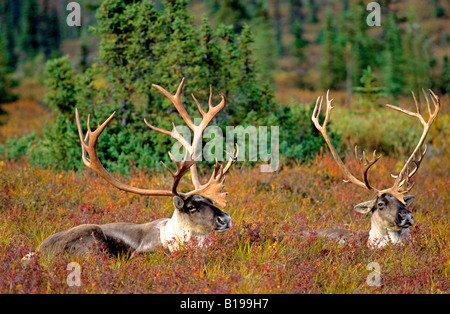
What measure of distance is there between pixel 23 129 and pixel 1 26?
59.5 meters

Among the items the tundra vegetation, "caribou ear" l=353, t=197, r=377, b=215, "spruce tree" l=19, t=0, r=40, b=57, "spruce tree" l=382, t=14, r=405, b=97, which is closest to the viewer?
the tundra vegetation

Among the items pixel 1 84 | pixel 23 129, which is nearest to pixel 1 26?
pixel 1 84

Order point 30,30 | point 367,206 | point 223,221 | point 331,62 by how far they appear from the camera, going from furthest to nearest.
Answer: point 30,30 < point 331,62 < point 367,206 < point 223,221

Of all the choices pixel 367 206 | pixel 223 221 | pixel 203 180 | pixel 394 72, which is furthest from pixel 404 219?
pixel 394 72

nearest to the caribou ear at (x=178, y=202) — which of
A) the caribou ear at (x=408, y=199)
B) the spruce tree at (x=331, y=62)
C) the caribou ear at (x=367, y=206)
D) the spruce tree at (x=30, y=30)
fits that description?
the caribou ear at (x=367, y=206)

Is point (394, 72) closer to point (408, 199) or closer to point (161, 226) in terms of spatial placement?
point (408, 199)

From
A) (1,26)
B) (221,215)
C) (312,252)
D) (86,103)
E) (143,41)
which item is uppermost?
(1,26)

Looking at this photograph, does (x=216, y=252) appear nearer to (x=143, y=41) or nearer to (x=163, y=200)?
(x=163, y=200)

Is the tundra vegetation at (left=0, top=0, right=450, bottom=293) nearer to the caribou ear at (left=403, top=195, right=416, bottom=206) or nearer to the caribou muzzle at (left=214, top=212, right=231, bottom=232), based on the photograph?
the caribou muzzle at (left=214, top=212, right=231, bottom=232)

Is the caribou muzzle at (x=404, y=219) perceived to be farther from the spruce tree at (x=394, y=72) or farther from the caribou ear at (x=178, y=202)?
the spruce tree at (x=394, y=72)

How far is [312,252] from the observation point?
601cm

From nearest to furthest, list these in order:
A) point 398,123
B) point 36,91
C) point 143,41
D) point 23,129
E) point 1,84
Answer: point 143,41 → point 398,123 → point 23,129 → point 1,84 → point 36,91

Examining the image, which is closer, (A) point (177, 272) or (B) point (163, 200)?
(A) point (177, 272)

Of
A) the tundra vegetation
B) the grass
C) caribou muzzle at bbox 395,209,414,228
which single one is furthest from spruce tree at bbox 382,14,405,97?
caribou muzzle at bbox 395,209,414,228
